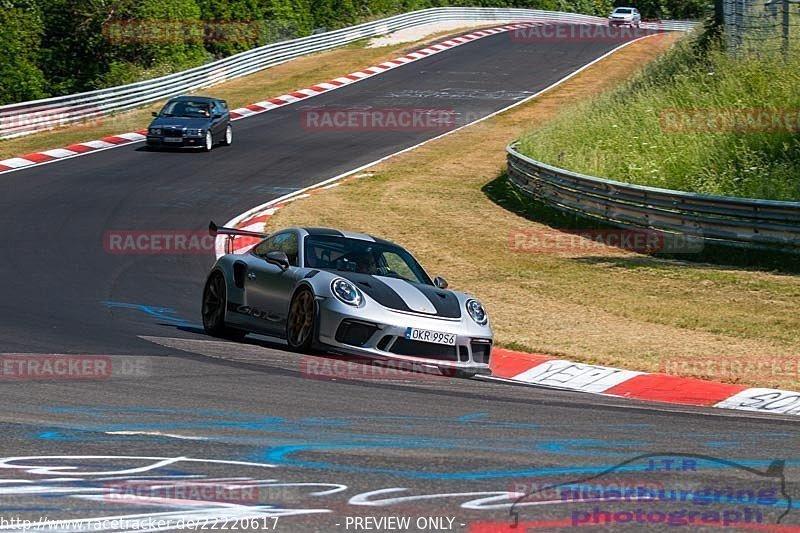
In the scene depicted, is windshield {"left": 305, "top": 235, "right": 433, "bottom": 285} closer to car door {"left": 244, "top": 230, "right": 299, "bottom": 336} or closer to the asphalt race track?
car door {"left": 244, "top": 230, "right": 299, "bottom": 336}

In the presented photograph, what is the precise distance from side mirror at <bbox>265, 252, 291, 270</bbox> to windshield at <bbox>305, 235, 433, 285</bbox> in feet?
0.69

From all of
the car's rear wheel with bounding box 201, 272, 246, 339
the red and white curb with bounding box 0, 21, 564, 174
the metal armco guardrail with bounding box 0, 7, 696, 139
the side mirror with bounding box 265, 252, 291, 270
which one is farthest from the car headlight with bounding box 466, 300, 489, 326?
the metal armco guardrail with bounding box 0, 7, 696, 139

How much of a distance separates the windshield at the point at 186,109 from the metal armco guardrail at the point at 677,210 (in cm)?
1075

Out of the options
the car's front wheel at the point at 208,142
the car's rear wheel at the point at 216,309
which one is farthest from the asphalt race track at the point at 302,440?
the car's front wheel at the point at 208,142

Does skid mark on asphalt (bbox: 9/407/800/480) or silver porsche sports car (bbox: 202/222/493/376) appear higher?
skid mark on asphalt (bbox: 9/407/800/480)

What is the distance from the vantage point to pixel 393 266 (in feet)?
40.0

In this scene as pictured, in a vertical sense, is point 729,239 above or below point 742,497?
below

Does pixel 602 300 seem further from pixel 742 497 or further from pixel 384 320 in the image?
pixel 742 497

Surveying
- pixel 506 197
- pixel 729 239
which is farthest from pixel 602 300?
pixel 506 197

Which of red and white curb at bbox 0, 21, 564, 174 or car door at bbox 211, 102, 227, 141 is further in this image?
car door at bbox 211, 102, 227, 141

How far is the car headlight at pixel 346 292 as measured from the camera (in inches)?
425

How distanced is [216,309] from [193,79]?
3050 cm

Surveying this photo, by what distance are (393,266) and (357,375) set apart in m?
2.48

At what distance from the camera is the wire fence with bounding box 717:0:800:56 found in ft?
93.8
